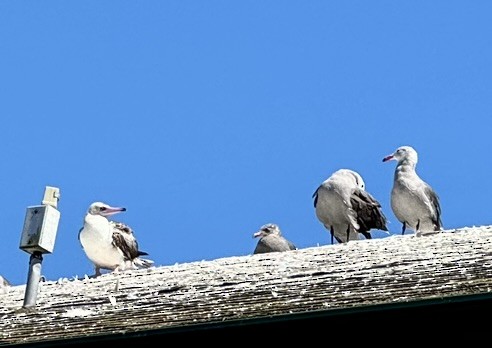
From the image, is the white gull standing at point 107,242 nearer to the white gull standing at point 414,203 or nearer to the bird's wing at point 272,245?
the bird's wing at point 272,245

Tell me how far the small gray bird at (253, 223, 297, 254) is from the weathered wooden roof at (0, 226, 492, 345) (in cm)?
255

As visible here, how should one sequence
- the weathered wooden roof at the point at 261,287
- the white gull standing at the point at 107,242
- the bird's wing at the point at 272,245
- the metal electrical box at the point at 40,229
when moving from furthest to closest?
1. the bird's wing at the point at 272,245
2. the white gull standing at the point at 107,242
3. the metal electrical box at the point at 40,229
4. the weathered wooden roof at the point at 261,287

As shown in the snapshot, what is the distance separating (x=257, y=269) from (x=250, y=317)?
270cm

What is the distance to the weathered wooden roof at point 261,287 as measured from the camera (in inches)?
404

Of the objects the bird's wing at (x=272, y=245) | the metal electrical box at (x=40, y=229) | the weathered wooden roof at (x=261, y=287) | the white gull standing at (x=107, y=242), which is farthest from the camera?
the bird's wing at (x=272, y=245)

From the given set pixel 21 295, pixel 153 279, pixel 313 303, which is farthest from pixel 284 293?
pixel 21 295

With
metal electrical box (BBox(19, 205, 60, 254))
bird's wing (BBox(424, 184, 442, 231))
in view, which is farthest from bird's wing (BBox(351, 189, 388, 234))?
metal electrical box (BBox(19, 205, 60, 254))

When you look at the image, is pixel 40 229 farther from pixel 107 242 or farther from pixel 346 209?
pixel 346 209

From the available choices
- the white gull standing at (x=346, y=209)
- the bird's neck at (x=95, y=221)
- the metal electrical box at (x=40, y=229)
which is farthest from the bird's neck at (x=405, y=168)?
the metal electrical box at (x=40, y=229)

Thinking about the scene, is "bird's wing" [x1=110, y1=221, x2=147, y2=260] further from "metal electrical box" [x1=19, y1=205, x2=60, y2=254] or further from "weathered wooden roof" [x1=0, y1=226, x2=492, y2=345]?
"metal electrical box" [x1=19, y1=205, x2=60, y2=254]

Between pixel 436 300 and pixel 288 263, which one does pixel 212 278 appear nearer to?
pixel 288 263

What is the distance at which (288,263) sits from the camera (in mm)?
12836

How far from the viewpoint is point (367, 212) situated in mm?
16547

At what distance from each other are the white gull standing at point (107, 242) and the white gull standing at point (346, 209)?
2246mm
